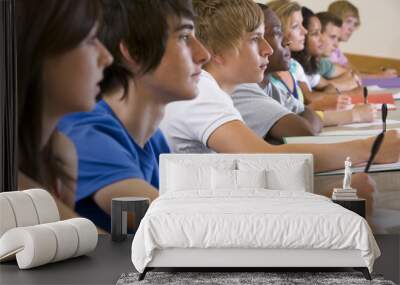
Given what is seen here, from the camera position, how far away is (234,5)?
23.4 feet

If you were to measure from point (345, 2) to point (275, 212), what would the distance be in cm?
301

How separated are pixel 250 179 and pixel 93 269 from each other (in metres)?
1.83

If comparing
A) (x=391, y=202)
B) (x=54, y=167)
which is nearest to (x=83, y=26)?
(x=54, y=167)

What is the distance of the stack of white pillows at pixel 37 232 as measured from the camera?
5352 millimetres

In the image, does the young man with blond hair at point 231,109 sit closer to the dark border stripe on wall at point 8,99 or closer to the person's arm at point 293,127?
the person's arm at point 293,127

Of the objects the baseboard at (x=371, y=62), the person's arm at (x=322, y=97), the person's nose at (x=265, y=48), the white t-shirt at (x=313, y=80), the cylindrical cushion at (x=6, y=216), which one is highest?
the person's nose at (x=265, y=48)

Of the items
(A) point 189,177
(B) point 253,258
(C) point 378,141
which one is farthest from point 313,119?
(B) point 253,258

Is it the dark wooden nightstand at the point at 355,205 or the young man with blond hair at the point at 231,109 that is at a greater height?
the young man with blond hair at the point at 231,109

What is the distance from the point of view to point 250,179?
6.64m

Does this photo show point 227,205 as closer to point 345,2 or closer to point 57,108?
point 57,108

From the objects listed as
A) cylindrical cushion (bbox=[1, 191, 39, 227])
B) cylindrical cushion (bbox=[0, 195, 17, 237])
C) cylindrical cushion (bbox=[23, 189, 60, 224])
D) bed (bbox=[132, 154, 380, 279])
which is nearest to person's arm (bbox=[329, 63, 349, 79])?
bed (bbox=[132, 154, 380, 279])

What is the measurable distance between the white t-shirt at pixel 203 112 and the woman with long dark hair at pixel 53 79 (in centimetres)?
80

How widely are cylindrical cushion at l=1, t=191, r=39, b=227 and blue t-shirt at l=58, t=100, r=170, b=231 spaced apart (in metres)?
1.24

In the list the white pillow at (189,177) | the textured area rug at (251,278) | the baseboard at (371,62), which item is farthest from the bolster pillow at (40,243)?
the baseboard at (371,62)
